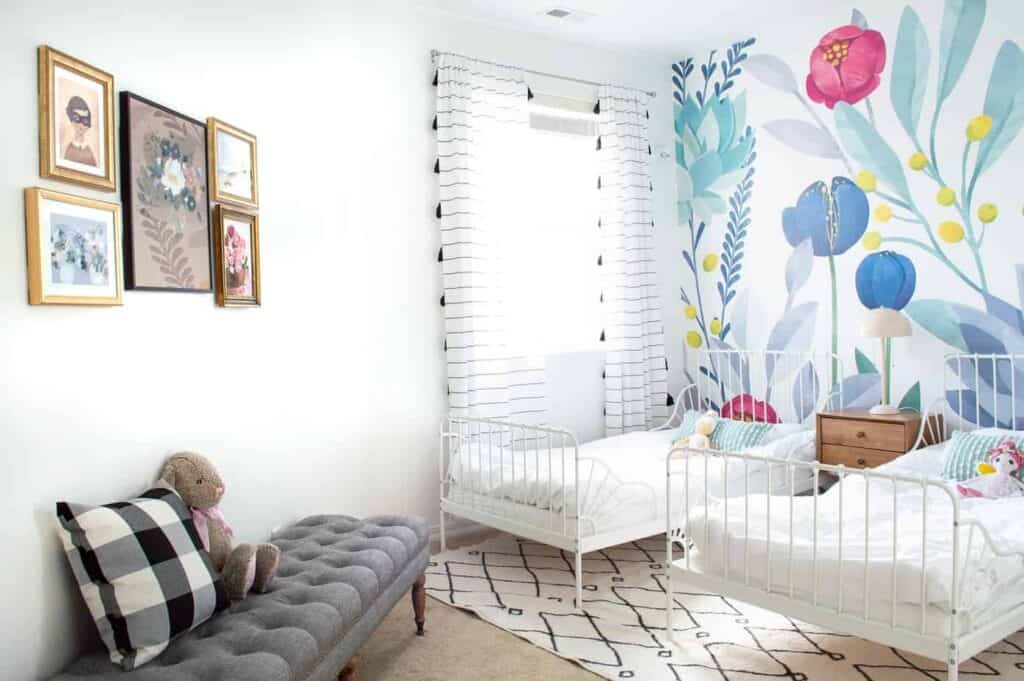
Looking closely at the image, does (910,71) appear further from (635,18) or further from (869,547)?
(869,547)

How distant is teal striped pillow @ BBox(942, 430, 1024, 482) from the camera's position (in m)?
3.62

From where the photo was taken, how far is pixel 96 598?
217 centimetres

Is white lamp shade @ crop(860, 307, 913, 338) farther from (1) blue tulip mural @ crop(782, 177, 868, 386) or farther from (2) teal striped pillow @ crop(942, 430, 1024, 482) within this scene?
(2) teal striped pillow @ crop(942, 430, 1024, 482)

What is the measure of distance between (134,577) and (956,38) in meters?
4.37

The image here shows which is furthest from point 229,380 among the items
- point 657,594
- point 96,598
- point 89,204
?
point 657,594

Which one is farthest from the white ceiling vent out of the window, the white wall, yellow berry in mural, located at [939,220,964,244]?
yellow berry in mural, located at [939,220,964,244]

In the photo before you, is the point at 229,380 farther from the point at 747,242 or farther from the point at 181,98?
the point at 747,242

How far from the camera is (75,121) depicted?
239cm

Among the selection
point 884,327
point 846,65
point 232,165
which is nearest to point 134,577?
point 232,165

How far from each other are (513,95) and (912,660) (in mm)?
3440

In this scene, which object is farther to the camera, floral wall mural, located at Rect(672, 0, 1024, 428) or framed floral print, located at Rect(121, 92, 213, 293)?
floral wall mural, located at Rect(672, 0, 1024, 428)

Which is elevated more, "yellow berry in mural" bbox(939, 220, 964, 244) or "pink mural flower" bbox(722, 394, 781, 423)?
"yellow berry in mural" bbox(939, 220, 964, 244)

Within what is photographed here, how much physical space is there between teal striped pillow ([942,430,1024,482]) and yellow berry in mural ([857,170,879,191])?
150cm

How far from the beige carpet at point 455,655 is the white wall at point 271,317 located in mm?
696
